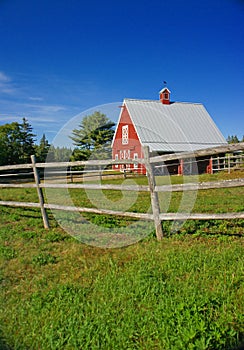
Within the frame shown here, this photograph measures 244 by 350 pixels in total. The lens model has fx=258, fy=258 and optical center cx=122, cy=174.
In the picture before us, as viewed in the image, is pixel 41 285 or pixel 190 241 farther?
pixel 190 241

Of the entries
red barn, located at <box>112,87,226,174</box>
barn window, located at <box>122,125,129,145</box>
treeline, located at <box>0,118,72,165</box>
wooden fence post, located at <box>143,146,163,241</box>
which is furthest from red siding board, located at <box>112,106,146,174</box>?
wooden fence post, located at <box>143,146,163,241</box>

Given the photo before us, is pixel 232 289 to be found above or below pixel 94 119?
below

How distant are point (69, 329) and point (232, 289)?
5.64ft

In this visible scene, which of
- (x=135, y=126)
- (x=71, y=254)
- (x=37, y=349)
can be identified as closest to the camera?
(x=37, y=349)

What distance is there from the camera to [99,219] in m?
6.01

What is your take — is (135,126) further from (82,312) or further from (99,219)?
(82,312)

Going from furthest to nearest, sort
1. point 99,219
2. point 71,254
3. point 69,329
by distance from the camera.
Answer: point 99,219 → point 71,254 → point 69,329

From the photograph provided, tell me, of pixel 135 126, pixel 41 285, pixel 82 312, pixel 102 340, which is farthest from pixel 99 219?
pixel 135 126

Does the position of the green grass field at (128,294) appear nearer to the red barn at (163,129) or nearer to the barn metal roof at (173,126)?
the red barn at (163,129)

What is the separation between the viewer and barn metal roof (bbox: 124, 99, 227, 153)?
24.0 m

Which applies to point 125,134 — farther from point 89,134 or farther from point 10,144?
point 89,134

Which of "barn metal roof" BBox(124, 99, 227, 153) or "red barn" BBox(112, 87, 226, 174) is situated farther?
"barn metal roof" BBox(124, 99, 227, 153)

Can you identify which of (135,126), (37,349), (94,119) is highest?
(135,126)

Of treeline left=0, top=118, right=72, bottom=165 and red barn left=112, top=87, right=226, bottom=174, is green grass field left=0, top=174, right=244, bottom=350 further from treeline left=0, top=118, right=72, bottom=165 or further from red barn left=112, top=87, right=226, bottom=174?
treeline left=0, top=118, right=72, bottom=165
